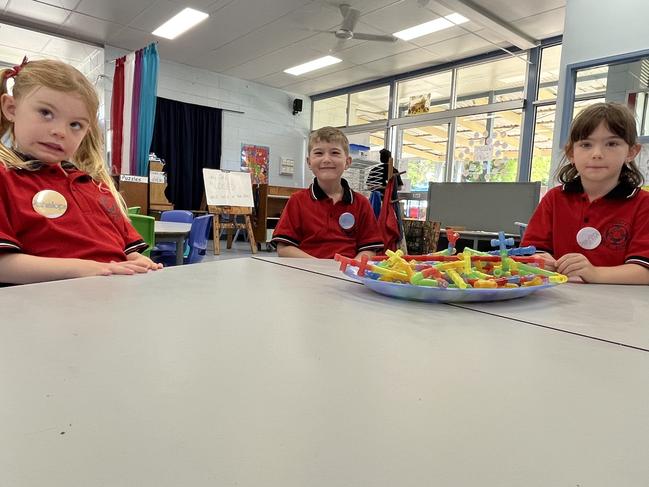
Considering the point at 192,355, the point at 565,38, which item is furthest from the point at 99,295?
the point at 565,38

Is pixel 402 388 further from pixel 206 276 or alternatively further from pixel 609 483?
pixel 206 276

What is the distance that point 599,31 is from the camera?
280 centimetres

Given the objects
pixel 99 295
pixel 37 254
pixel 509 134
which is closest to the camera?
pixel 99 295

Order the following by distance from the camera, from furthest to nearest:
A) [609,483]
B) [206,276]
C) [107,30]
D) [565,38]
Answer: [107,30] → [565,38] → [206,276] → [609,483]

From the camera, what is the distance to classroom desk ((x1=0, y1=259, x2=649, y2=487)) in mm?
224

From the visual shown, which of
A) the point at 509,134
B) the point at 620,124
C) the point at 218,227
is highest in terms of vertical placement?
the point at 509,134

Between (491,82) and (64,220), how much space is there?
5957mm

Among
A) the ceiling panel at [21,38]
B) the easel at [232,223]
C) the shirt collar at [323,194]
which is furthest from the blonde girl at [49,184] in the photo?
the ceiling panel at [21,38]

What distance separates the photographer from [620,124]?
45.6 inches

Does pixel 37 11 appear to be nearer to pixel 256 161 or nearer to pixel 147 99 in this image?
pixel 147 99

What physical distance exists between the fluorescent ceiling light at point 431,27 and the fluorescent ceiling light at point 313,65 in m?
1.15

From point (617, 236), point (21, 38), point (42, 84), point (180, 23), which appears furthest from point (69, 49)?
point (617, 236)

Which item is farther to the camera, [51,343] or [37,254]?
[37,254]

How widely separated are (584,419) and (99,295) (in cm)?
59
